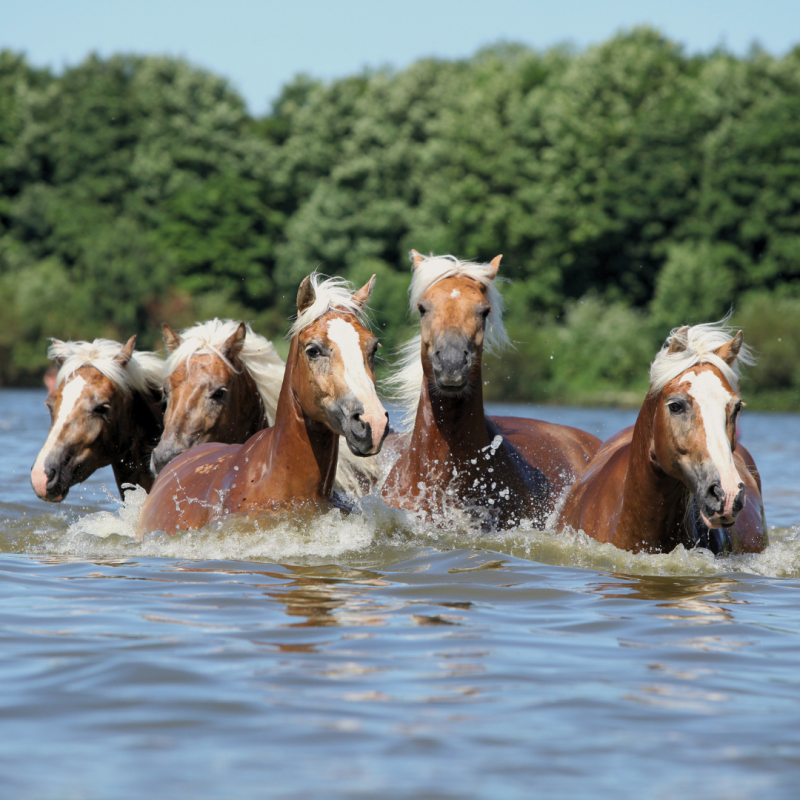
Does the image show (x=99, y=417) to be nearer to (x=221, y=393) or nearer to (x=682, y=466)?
(x=221, y=393)

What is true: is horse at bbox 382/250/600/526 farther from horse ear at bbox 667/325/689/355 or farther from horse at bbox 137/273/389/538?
horse ear at bbox 667/325/689/355

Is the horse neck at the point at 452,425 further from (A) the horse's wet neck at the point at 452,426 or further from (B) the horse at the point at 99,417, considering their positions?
(B) the horse at the point at 99,417

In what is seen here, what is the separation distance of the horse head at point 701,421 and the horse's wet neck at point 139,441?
370cm

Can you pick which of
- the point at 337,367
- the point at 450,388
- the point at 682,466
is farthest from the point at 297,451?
the point at 682,466

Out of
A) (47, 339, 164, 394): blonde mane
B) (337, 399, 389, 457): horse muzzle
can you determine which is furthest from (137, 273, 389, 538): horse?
(47, 339, 164, 394): blonde mane

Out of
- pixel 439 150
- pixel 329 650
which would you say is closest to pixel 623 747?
pixel 329 650

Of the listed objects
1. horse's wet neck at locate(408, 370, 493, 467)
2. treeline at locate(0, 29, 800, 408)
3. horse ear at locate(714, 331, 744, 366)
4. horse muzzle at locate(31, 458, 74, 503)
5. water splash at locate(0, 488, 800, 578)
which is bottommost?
water splash at locate(0, 488, 800, 578)

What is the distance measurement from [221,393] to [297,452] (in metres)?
1.79

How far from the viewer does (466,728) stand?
3219mm

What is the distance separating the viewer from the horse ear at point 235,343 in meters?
7.41

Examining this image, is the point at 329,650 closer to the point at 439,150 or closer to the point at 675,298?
the point at 675,298

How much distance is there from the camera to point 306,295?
5598 millimetres

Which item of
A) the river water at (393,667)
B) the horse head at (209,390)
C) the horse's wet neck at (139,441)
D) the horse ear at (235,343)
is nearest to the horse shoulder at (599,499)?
the river water at (393,667)

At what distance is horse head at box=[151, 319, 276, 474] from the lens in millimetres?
7168
